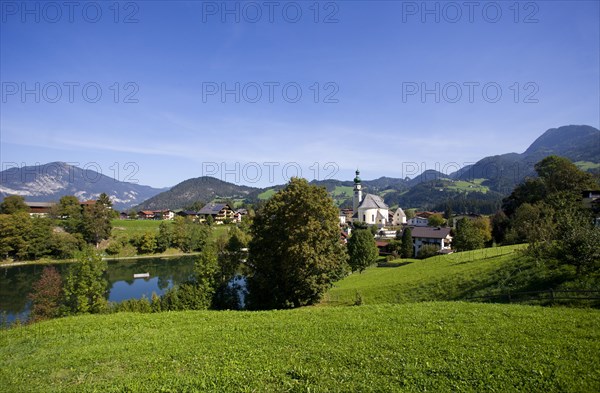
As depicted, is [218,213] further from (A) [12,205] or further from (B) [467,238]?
(B) [467,238]

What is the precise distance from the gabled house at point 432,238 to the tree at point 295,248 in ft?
161

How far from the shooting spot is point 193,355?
1146 centimetres

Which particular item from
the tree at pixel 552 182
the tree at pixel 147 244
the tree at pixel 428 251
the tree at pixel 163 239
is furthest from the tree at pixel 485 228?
the tree at pixel 147 244

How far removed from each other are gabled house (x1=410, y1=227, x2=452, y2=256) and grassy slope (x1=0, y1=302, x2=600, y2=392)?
58.9m

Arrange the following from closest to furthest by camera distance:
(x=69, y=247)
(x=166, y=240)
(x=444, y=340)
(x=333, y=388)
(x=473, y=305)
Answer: (x=333, y=388) → (x=444, y=340) → (x=473, y=305) → (x=69, y=247) → (x=166, y=240)

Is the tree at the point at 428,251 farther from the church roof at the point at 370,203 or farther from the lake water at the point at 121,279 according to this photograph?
the church roof at the point at 370,203

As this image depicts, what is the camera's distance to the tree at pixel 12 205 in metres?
91.6

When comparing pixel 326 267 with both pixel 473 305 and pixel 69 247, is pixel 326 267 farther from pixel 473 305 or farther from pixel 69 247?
pixel 69 247

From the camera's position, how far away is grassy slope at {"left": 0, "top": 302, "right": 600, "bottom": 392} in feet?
28.2

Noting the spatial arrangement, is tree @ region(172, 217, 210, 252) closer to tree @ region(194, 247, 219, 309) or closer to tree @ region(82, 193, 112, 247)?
tree @ region(82, 193, 112, 247)

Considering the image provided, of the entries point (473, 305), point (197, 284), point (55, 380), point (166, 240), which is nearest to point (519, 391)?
point (473, 305)

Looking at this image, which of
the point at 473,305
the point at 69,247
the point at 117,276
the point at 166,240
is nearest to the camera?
the point at 473,305

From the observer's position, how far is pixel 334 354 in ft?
34.8

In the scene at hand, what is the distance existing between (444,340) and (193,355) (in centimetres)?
894
